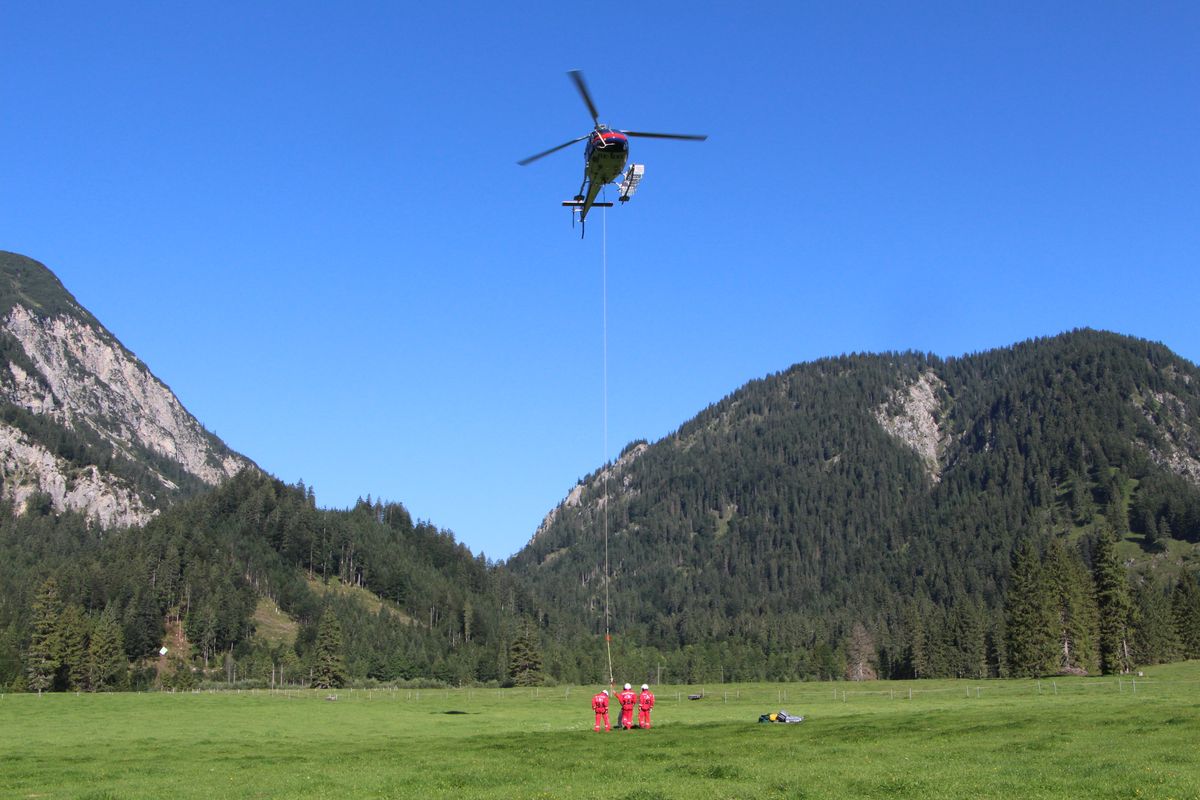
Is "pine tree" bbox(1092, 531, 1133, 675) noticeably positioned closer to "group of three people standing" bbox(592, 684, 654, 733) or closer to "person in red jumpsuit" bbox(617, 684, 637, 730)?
"group of three people standing" bbox(592, 684, 654, 733)

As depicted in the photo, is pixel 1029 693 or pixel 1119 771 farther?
pixel 1029 693

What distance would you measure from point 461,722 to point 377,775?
3245 cm

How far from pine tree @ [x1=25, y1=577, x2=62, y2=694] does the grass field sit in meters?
85.3

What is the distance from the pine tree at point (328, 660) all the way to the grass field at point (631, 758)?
92.9 m

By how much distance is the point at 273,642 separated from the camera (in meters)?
199

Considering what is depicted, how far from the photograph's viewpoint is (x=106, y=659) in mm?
148500

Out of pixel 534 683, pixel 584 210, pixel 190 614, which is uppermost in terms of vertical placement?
pixel 584 210

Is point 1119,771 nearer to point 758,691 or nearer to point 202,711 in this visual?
point 202,711

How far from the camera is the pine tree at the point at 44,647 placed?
137m

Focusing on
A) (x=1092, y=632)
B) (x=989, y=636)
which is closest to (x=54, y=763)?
(x=1092, y=632)

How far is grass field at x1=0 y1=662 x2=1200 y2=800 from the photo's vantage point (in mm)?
27734

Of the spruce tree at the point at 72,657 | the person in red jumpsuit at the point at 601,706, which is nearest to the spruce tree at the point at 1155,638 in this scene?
the person in red jumpsuit at the point at 601,706

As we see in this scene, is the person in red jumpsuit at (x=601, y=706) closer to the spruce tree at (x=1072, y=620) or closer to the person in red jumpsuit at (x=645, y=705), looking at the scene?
the person in red jumpsuit at (x=645, y=705)

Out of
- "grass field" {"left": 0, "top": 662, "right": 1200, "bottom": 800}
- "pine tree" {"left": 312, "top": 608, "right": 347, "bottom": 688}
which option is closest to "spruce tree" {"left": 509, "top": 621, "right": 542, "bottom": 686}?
"pine tree" {"left": 312, "top": 608, "right": 347, "bottom": 688}
